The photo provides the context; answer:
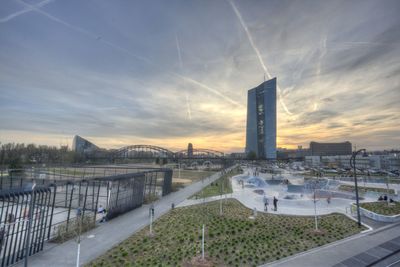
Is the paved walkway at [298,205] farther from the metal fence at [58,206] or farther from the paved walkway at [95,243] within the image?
the paved walkway at [95,243]

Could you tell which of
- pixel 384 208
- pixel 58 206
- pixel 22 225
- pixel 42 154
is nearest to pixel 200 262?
pixel 22 225

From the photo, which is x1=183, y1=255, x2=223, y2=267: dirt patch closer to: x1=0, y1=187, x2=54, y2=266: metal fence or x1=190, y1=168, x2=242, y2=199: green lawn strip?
x1=0, y1=187, x2=54, y2=266: metal fence

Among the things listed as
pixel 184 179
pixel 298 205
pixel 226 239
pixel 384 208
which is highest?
pixel 384 208

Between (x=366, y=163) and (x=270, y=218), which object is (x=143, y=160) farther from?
(x=270, y=218)

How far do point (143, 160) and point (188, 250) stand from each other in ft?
608

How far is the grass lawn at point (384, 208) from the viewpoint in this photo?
73.2ft

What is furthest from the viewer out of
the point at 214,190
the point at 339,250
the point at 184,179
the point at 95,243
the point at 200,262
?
the point at 184,179

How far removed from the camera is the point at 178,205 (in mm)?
27719

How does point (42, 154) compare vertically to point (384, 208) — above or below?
above

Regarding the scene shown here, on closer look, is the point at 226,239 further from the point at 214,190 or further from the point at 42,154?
the point at 42,154

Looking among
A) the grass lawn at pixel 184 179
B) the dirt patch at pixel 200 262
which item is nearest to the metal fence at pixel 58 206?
the grass lawn at pixel 184 179

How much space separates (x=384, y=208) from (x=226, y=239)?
20.6 m

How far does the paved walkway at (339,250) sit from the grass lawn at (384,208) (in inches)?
222

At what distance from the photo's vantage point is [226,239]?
631 inches
